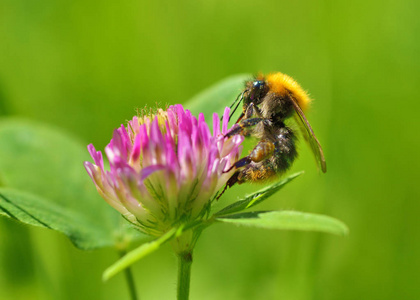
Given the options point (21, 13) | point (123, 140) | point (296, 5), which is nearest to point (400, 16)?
point (296, 5)

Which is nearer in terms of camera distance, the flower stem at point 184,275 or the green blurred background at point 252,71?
the flower stem at point 184,275

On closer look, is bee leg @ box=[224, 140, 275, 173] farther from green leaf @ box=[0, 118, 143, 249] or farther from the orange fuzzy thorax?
green leaf @ box=[0, 118, 143, 249]

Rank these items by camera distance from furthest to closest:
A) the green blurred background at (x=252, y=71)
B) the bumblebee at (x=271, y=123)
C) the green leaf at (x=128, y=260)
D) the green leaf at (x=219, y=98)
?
the green blurred background at (x=252, y=71) < the green leaf at (x=219, y=98) < the bumblebee at (x=271, y=123) < the green leaf at (x=128, y=260)

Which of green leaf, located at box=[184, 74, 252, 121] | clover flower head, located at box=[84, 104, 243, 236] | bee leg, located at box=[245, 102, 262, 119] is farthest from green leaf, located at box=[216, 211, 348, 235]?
green leaf, located at box=[184, 74, 252, 121]

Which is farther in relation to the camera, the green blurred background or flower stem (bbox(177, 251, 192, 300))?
the green blurred background

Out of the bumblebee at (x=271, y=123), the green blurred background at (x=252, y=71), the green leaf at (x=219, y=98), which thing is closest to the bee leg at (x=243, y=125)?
the bumblebee at (x=271, y=123)

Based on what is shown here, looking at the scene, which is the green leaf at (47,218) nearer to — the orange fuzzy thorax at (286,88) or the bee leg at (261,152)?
the bee leg at (261,152)
